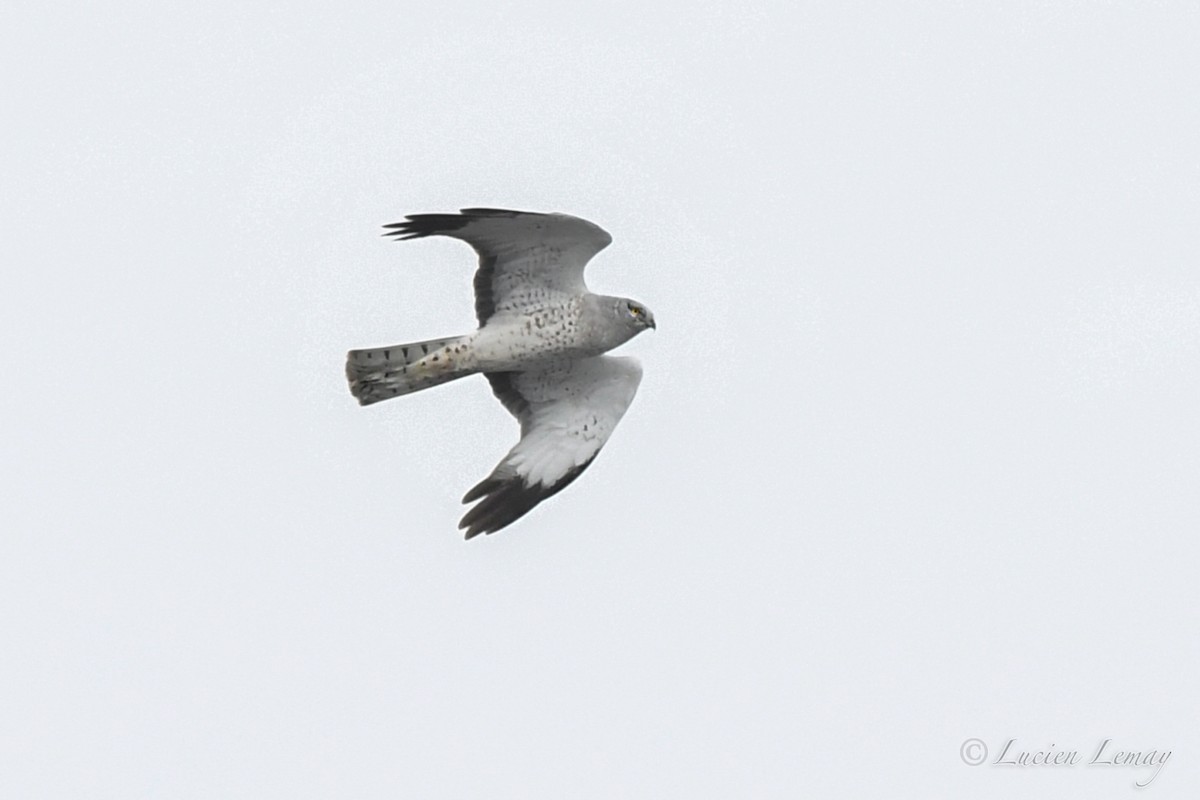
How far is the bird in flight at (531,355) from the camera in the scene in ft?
51.6

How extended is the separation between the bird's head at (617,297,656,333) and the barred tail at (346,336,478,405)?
129cm

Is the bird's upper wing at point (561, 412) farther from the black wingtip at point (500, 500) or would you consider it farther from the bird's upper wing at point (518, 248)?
the bird's upper wing at point (518, 248)

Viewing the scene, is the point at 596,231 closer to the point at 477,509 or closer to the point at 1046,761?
the point at 477,509

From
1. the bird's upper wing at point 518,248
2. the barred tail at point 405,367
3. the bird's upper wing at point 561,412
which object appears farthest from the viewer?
the bird's upper wing at point 561,412

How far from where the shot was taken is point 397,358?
639 inches

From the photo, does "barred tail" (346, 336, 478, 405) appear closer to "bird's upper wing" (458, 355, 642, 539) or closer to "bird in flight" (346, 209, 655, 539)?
"bird in flight" (346, 209, 655, 539)

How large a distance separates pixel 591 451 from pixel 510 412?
0.77m

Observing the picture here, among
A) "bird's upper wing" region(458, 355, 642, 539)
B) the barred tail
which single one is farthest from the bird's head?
the barred tail

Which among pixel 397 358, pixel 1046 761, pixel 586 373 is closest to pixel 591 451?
pixel 586 373

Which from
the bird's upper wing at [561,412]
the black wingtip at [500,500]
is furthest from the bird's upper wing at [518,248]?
the black wingtip at [500,500]

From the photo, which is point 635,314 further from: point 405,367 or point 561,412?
point 405,367

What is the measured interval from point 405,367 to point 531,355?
102 cm

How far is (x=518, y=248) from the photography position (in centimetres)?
1592

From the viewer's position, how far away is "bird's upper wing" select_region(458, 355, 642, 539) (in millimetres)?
16375
